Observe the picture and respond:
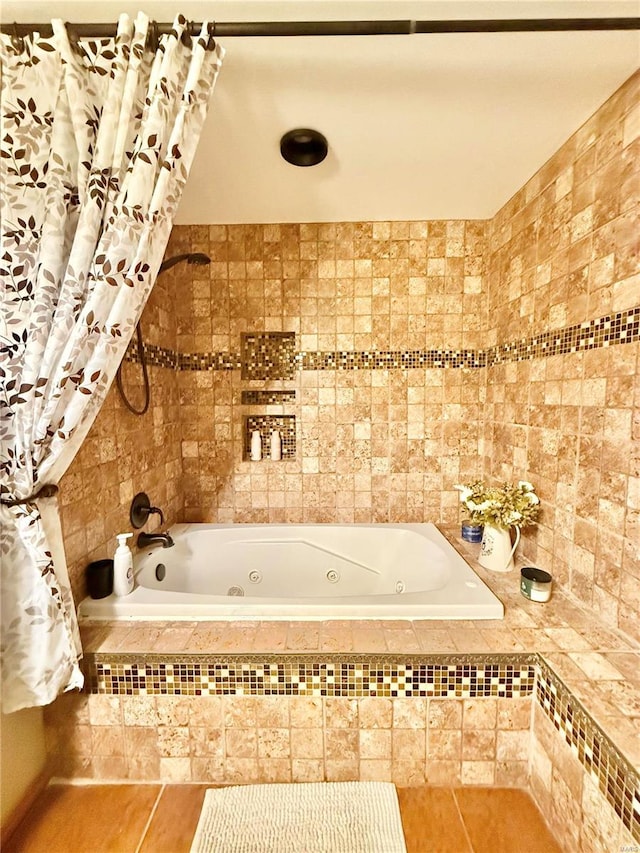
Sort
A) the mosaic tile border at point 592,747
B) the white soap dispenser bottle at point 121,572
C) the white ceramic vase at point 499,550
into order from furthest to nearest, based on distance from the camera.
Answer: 1. the white ceramic vase at point 499,550
2. the white soap dispenser bottle at point 121,572
3. the mosaic tile border at point 592,747

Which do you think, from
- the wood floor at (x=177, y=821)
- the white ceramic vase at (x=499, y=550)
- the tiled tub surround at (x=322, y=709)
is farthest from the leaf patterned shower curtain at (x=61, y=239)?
the white ceramic vase at (x=499, y=550)

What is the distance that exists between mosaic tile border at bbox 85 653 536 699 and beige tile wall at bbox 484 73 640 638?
430 millimetres

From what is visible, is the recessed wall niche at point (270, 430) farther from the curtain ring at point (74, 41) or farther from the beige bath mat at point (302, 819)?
the curtain ring at point (74, 41)

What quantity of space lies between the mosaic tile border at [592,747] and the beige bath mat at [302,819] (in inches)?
19.7

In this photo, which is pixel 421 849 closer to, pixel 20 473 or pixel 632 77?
pixel 20 473

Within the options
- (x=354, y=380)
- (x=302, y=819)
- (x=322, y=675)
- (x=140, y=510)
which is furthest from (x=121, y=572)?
(x=354, y=380)

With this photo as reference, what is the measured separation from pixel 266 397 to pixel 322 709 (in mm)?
1445

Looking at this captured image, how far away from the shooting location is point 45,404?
→ 0.92m

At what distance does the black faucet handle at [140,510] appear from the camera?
154 cm

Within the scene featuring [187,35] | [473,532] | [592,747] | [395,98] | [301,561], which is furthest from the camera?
[301,561]

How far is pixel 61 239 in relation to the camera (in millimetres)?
927

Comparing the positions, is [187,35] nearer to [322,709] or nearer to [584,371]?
[584,371]

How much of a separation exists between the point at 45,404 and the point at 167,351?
1027 millimetres

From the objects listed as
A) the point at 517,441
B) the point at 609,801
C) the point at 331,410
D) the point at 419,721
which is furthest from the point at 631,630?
the point at 331,410
